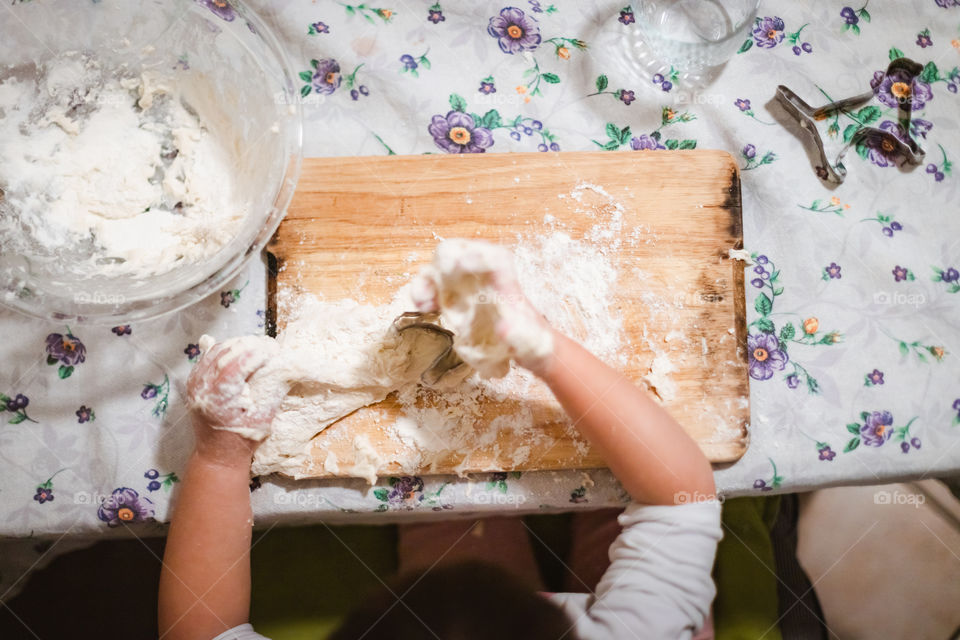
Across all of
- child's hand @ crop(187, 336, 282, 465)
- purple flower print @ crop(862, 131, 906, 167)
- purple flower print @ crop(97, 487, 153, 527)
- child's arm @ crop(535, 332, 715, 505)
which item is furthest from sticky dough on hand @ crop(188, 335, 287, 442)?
purple flower print @ crop(862, 131, 906, 167)

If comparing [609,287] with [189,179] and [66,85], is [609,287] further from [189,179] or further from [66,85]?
[66,85]

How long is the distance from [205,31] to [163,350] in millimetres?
477

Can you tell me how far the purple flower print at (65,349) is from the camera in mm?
880

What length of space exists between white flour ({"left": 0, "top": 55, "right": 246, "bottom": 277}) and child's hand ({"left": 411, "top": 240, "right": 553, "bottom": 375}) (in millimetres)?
319

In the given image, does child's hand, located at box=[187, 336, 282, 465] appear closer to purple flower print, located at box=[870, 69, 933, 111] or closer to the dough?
the dough

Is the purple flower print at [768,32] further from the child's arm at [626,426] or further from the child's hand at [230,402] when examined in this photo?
the child's hand at [230,402]

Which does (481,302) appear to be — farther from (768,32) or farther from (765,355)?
(768,32)

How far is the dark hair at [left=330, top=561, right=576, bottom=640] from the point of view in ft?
2.28

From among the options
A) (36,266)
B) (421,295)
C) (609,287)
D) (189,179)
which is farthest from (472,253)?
(36,266)

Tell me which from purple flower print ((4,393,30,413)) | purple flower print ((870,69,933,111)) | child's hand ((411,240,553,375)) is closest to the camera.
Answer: child's hand ((411,240,553,375))

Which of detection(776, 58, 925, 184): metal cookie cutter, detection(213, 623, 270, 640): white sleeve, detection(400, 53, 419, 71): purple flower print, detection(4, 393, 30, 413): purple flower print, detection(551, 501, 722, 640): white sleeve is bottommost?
detection(213, 623, 270, 640): white sleeve

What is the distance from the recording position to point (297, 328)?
2.73 ft

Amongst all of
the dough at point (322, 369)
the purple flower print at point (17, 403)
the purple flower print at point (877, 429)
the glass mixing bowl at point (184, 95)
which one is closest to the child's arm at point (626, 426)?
the dough at point (322, 369)

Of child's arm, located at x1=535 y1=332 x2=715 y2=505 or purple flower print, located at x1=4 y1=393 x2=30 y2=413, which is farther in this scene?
purple flower print, located at x1=4 y1=393 x2=30 y2=413
